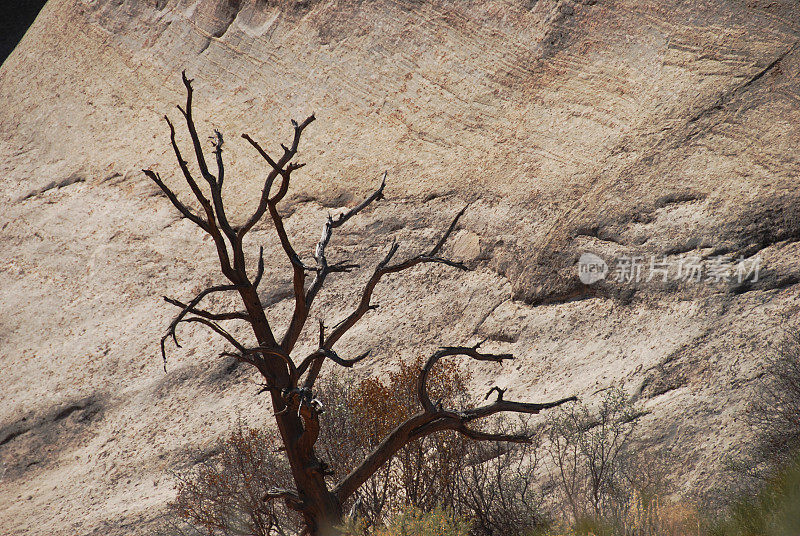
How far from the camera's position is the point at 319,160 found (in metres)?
10.9

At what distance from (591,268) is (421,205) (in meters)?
2.70

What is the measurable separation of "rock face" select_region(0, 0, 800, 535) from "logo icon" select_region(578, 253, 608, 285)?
0.35 ft

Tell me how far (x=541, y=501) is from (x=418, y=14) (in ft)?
24.8

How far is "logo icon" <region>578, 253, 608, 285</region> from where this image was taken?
26.1ft

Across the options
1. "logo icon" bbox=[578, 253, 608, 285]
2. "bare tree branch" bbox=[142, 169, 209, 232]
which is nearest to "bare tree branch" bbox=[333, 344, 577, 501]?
"bare tree branch" bbox=[142, 169, 209, 232]

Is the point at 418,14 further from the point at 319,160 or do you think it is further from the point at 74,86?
the point at 74,86

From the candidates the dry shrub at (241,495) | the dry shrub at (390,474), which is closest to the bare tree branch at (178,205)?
the dry shrub at (241,495)

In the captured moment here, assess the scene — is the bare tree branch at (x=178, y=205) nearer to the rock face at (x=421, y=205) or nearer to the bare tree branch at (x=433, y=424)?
the bare tree branch at (x=433, y=424)

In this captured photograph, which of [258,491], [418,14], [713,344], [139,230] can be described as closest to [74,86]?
[139,230]

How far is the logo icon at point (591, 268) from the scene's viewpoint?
7.97 m

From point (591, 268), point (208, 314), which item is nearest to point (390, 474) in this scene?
point (208, 314)

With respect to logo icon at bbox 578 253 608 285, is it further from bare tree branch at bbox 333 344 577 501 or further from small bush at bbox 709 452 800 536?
bare tree branch at bbox 333 344 577 501

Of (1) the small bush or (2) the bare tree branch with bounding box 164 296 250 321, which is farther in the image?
(2) the bare tree branch with bounding box 164 296 250 321

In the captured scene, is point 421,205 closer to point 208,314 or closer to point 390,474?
point 390,474
